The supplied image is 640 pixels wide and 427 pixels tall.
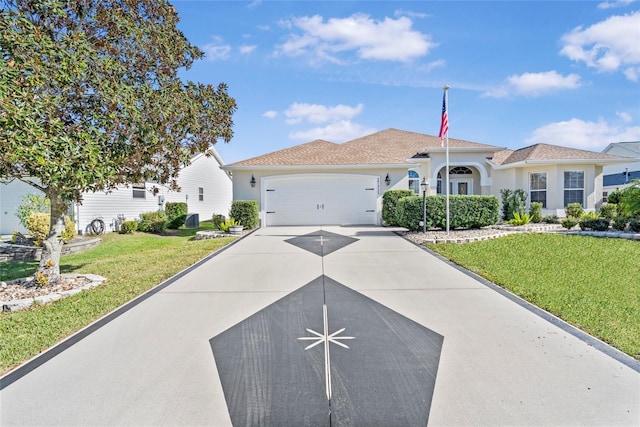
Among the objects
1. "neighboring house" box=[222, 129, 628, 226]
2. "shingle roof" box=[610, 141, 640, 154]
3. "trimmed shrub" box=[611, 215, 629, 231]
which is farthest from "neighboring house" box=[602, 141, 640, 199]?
"trimmed shrub" box=[611, 215, 629, 231]

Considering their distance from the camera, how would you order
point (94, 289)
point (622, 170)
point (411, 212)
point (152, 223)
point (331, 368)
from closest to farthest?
point (331, 368) → point (94, 289) → point (411, 212) → point (152, 223) → point (622, 170)

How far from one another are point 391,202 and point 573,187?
864cm

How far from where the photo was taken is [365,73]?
1348 cm

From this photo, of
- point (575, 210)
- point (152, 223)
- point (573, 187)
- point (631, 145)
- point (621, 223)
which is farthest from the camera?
point (631, 145)

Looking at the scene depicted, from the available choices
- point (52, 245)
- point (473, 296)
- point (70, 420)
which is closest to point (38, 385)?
point (70, 420)

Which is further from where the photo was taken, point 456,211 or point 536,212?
point 536,212

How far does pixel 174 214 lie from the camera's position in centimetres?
1614

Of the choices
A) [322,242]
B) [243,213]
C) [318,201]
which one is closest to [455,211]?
[322,242]

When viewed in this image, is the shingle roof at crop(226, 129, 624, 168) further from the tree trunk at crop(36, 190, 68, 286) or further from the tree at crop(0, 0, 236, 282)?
the tree trunk at crop(36, 190, 68, 286)

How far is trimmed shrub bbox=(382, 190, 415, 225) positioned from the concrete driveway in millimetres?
8784

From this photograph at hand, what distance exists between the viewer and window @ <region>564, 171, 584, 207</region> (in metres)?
14.4

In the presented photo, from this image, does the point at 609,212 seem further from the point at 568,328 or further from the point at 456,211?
the point at 568,328

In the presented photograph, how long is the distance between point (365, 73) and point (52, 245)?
12.3 m

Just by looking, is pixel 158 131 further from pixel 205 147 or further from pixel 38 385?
pixel 38 385
